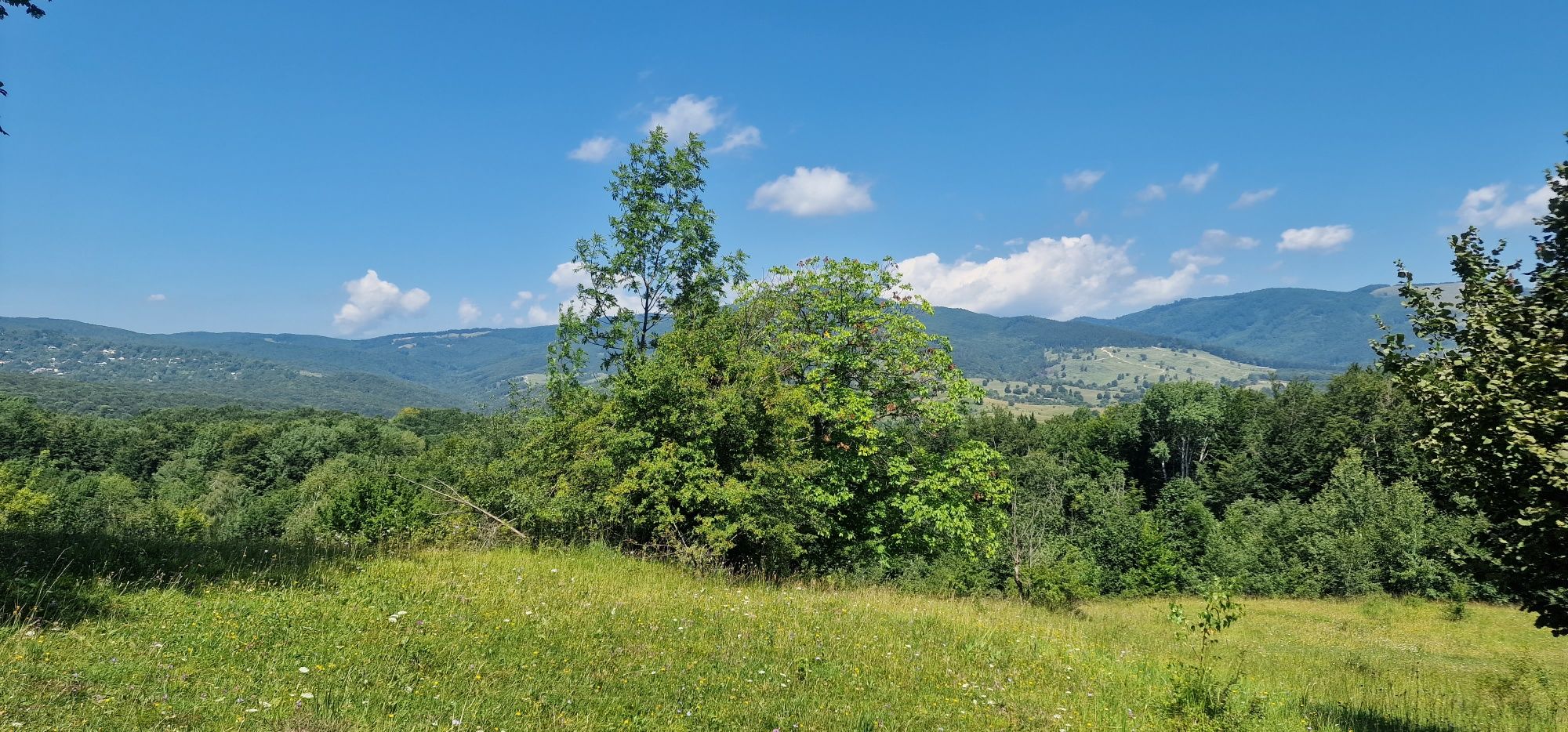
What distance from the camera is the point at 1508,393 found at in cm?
635

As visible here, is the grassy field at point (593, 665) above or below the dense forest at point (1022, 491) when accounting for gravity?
above

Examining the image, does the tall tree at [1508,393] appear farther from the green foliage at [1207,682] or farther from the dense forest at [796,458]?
the green foliage at [1207,682]

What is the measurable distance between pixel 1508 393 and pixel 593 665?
9666 millimetres

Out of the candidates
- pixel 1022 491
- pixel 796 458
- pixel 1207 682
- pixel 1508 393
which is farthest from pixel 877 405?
pixel 1022 491

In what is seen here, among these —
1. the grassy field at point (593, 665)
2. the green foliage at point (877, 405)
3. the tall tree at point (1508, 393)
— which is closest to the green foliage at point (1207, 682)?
the grassy field at point (593, 665)

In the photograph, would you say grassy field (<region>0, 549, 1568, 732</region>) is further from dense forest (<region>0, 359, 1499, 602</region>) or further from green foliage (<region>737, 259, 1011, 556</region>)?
green foliage (<region>737, 259, 1011, 556</region>)

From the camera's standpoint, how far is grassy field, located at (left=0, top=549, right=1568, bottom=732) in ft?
20.4

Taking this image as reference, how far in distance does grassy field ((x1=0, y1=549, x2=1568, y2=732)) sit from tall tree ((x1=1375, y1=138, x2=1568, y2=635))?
312cm

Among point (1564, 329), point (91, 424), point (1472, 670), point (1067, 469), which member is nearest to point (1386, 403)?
point (1067, 469)

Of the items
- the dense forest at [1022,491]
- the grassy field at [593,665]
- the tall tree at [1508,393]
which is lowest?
the dense forest at [1022,491]

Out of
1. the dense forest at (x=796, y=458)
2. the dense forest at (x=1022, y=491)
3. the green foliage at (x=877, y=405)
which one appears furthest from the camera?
the green foliage at (x=877, y=405)

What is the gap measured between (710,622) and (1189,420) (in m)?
128

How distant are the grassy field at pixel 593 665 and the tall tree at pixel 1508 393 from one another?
10.2 feet

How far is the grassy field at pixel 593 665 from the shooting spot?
20.4 feet
